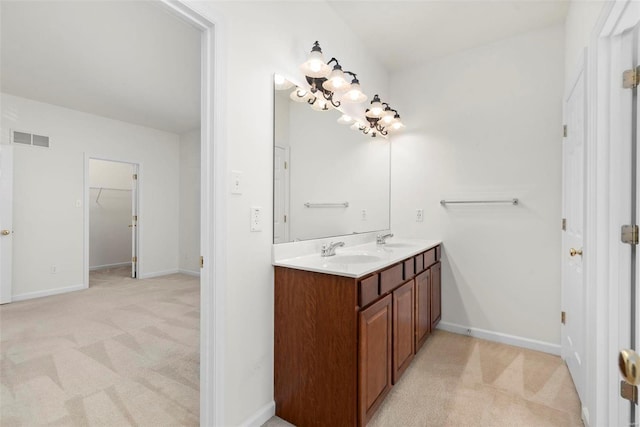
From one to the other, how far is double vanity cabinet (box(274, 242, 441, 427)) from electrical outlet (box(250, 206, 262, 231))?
269 millimetres

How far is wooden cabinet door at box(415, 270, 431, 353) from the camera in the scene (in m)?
2.26

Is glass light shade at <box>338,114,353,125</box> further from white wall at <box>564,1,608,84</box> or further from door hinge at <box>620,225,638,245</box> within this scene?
door hinge at <box>620,225,638,245</box>

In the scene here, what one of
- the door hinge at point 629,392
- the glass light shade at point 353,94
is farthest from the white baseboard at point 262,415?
the glass light shade at point 353,94

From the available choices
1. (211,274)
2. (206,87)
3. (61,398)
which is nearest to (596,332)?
(211,274)

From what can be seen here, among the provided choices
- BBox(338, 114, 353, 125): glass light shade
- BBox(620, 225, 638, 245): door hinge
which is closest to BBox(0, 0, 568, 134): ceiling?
BBox(338, 114, 353, 125): glass light shade

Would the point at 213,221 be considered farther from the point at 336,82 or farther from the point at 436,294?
the point at 436,294

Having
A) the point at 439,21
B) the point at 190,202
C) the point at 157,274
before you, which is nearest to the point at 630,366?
the point at 439,21

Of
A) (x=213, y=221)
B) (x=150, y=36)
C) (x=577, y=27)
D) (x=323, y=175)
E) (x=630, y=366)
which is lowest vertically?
(x=630, y=366)

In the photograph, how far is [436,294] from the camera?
276 centimetres

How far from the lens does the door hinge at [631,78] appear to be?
1279 mm

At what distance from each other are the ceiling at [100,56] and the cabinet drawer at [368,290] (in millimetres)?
1619

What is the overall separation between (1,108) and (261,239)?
4574 mm

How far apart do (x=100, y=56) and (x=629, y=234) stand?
162 inches

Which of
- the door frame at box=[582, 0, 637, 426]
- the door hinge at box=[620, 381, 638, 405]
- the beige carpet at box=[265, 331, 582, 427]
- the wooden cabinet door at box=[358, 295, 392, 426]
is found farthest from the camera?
the beige carpet at box=[265, 331, 582, 427]
